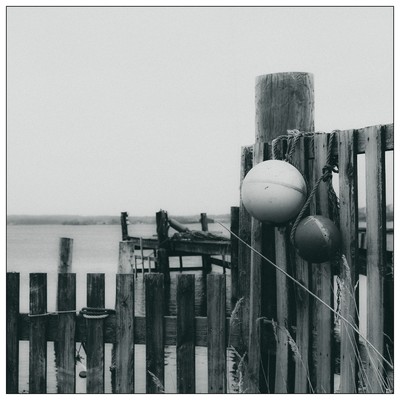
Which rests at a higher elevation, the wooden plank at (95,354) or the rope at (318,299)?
the rope at (318,299)

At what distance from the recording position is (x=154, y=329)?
4.40 metres

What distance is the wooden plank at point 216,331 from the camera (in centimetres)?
432

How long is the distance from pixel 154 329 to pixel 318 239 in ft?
4.78

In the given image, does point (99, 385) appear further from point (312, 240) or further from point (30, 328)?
point (312, 240)

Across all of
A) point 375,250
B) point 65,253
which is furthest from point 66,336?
point 65,253

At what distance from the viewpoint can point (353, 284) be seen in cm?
399

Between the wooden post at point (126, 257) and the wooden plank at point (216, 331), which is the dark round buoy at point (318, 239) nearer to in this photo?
the wooden plank at point (216, 331)

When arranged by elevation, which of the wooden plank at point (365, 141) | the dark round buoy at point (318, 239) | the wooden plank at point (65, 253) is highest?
the wooden plank at point (365, 141)

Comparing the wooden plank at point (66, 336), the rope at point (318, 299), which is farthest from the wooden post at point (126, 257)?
the rope at point (318, 299)

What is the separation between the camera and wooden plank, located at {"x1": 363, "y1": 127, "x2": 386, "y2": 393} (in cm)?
383

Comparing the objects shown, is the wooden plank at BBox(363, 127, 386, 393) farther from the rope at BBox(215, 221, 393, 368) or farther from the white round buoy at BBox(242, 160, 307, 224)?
the white round buoy at BBox(242, 160, 307, 224)

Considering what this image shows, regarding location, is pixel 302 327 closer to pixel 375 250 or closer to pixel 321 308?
pixel 321 308

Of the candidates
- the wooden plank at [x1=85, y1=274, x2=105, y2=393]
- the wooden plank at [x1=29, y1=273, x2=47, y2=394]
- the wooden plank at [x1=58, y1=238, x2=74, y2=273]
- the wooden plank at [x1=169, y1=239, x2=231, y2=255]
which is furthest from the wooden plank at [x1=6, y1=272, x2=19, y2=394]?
the wooden plank at [x1=169, y1=239, x2=231, y2=255]

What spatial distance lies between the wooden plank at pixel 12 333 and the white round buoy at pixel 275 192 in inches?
80.9
